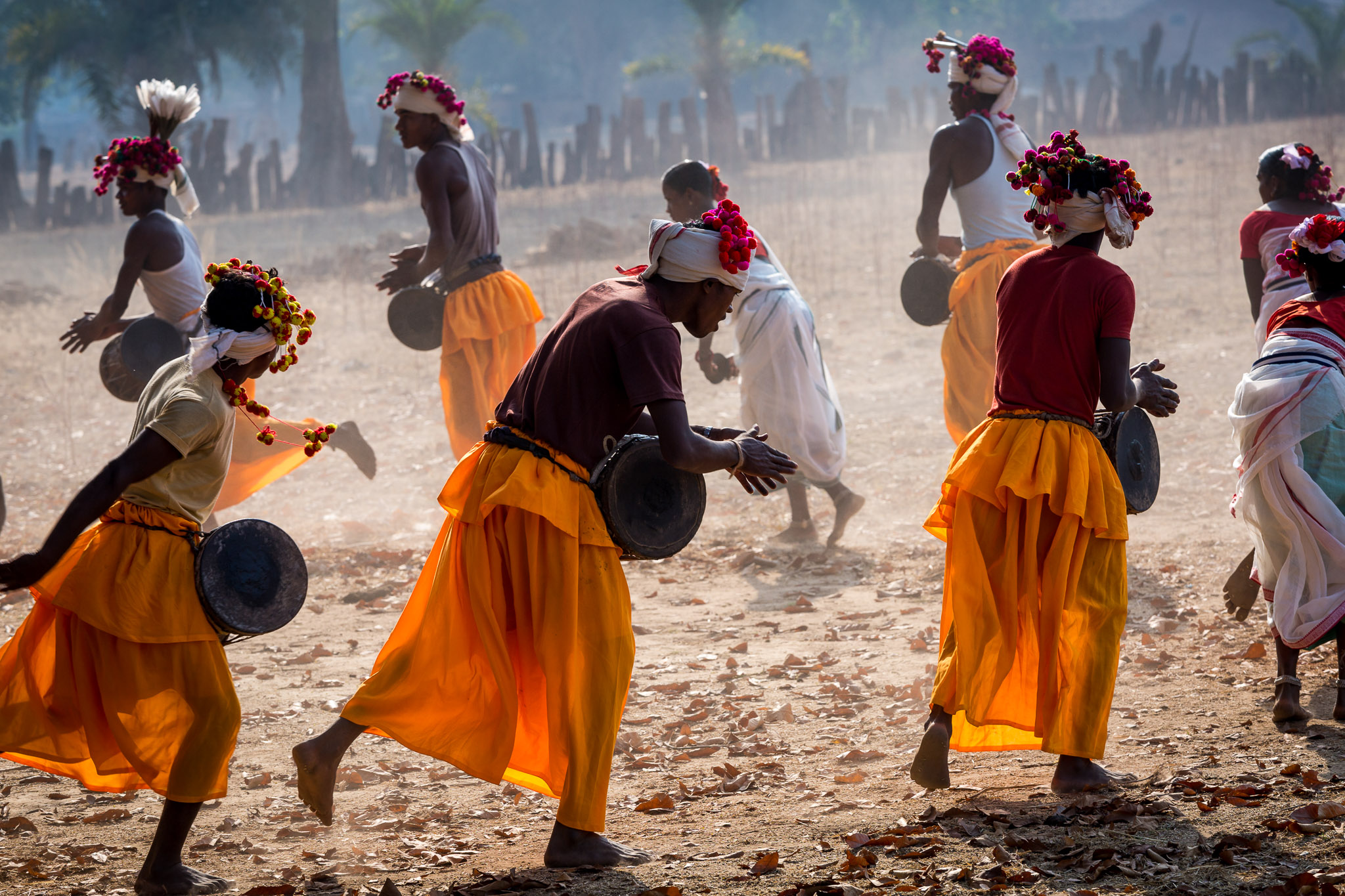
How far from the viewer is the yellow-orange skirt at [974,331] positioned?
671 cm

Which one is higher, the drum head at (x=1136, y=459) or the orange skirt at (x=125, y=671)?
the drum head at (x=1136, y=459)

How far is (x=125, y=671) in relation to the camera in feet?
11.7

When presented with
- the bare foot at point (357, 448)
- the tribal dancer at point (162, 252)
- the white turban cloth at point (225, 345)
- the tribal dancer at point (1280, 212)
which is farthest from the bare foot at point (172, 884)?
the tribal dancer at point (1280, 212)

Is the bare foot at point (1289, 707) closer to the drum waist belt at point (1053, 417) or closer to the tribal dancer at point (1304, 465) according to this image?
the tribal dancer at point (1304, 465)

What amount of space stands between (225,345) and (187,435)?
0.29 metres

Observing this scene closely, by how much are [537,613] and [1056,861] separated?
1.54m

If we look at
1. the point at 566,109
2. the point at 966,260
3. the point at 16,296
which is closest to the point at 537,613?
the point at 966,260

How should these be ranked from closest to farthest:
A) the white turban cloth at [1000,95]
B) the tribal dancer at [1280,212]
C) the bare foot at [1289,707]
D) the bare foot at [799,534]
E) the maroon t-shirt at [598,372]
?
1. the maroon t-shirt at [598,372]
2. the bare foot at [1289,707]
3. the tribal dancer at [1280,212]
4. the white turban cloth at [1000,95]
5. the bare foot at [799,534]

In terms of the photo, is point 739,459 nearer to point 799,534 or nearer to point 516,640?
point 516,640

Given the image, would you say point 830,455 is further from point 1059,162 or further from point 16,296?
point 16,296

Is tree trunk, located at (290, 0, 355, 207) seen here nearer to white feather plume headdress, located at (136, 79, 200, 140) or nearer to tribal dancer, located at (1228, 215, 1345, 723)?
white feather plume headdress, located at (136, 79, 200, 140)

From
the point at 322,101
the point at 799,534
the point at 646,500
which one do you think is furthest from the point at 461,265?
the point at 322,101

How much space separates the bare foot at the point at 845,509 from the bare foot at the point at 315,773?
4412 mm

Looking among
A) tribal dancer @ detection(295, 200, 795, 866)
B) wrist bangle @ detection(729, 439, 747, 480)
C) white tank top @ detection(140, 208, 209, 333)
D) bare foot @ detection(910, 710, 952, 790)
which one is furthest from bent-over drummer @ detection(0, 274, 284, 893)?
white tank top @ detection(140, 208, 209, 333)
